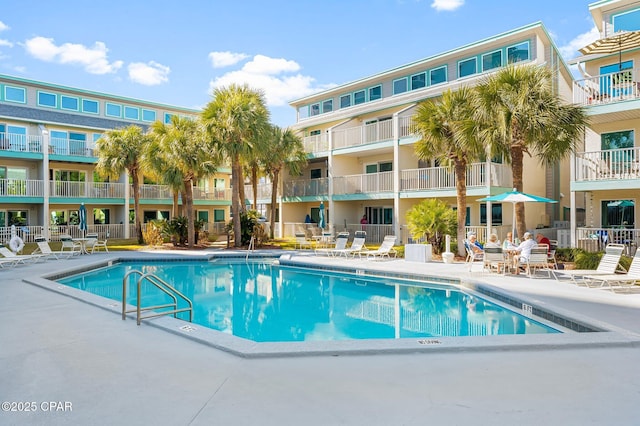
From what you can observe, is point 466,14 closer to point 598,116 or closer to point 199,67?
point 598,116

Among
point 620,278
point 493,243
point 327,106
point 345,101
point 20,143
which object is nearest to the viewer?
point 620,278

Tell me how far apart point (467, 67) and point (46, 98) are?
2753 cm

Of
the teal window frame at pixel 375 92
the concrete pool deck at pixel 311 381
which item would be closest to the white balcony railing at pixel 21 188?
the teal window frame at pixel 375 92

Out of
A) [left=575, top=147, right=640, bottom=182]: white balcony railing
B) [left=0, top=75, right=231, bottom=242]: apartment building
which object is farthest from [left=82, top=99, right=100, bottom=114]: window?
[left=575, top=147, right=640, bottom=182]: white balcony railing

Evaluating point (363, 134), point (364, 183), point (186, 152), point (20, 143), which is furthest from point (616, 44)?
point (20, 143)

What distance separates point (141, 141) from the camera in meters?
24.7

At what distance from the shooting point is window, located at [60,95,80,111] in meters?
30.6

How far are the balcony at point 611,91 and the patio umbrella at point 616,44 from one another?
0.73m

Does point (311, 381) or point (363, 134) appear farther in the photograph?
point (363, 134)

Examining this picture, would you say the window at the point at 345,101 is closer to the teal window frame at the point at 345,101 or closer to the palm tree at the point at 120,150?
the teal window frame at the point at 345,101

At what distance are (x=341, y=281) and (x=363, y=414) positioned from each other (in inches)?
422

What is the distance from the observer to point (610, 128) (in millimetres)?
17078

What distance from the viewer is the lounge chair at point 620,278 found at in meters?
10.3

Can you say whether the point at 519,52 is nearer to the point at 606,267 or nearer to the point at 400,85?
the point at 400,85
